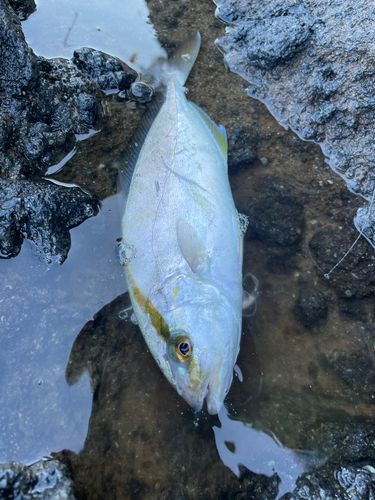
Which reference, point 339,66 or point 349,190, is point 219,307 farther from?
point 339,66

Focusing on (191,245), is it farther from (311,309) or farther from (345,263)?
(345,263)

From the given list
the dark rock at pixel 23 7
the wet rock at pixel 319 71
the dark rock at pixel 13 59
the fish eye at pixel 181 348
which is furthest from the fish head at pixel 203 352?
the dark rock at pixel 23 7

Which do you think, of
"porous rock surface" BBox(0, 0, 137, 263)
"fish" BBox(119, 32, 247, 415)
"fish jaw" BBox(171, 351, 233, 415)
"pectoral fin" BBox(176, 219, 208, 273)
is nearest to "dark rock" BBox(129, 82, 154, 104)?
"porous rock surface" BBox(0, 0, 137, 263)

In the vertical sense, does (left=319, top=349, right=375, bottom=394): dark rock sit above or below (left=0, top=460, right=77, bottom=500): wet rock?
above

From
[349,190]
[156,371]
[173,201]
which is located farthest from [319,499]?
[349,190]

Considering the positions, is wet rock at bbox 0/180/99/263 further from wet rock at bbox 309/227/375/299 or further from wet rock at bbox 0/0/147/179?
wet rock at bbox 309/227/375/299

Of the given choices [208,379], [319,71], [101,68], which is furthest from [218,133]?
[208,379]
